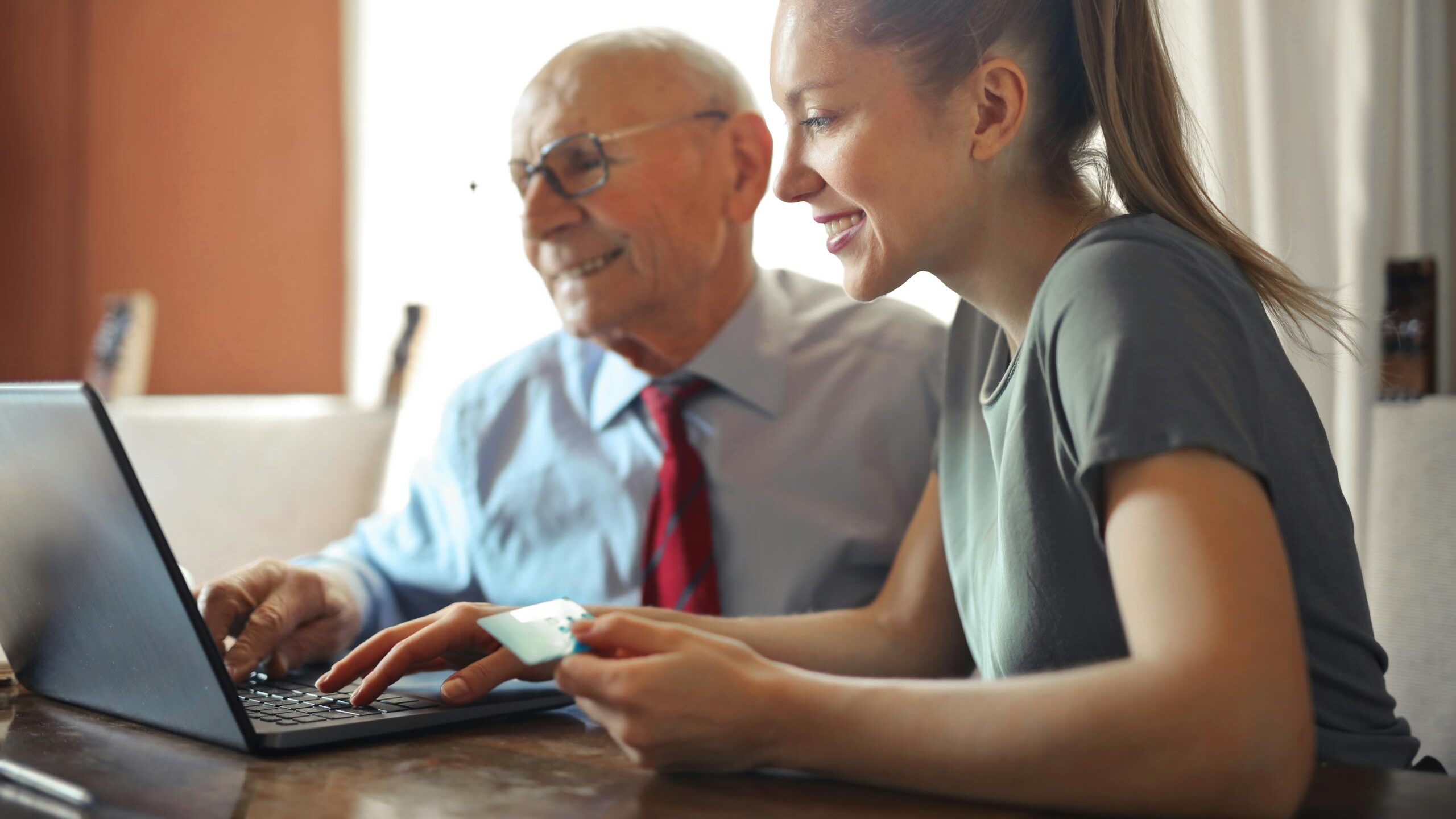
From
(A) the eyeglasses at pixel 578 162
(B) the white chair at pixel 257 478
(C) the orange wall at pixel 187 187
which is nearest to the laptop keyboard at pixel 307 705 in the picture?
(A) the eyeglasses at pixel 578 162

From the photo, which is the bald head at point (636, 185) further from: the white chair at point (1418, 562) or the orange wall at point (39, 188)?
the orange wall at point (39, 188)

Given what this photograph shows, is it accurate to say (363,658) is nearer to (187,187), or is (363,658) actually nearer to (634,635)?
(634,635)

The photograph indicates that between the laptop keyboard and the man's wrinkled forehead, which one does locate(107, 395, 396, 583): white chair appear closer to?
the man's wrinkled forehead

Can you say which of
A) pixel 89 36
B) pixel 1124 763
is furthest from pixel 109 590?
pixel 89 36

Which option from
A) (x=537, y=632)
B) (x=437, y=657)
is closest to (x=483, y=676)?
(x=437, y=657)

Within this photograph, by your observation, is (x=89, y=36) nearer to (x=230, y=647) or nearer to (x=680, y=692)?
(x=230, y=647)

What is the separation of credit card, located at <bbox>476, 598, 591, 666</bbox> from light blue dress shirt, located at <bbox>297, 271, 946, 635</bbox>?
715 millimetres

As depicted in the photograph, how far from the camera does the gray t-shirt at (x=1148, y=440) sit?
2.18ft

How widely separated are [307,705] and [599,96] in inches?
37.4

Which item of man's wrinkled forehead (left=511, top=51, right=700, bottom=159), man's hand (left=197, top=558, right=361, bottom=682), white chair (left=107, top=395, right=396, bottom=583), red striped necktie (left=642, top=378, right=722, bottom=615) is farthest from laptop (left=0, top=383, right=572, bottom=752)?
white chair (left=107, top=395, right=396, bottom=583)

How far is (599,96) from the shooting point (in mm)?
1551

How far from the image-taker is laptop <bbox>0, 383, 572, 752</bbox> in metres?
0.73

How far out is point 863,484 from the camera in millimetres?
1479

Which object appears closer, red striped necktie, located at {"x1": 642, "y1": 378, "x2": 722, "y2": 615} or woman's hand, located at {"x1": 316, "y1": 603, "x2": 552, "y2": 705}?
woman's hand, located at {"x1": 316, "y1": 603, "x2": 552, "y2": 705}
